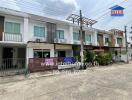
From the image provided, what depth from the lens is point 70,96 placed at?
6730 millimetres

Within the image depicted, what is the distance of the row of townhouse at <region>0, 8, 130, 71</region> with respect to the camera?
1455 centimetres

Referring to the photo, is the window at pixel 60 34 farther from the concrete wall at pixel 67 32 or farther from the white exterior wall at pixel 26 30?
the white exterior wall at pixel 26 30

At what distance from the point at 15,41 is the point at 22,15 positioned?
10.4ft

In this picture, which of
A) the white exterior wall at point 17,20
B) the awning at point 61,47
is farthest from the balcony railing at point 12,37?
the awning at point 61,47

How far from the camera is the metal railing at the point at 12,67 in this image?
40.3ft

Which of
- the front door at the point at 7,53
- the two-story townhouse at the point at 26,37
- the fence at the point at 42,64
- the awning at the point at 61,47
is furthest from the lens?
the awning at the point at 61,47

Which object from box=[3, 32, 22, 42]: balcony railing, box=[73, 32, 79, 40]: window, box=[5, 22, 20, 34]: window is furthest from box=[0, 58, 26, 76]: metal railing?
box=[73, 32, 79, 40]: window

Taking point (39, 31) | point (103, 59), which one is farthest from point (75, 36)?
point (39, 31)

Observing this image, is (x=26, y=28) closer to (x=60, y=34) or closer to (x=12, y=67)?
(x=12, y=67)

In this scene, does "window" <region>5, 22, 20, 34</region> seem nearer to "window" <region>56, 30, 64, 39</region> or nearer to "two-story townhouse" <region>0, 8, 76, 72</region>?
"two-story townhouse" <region>0, 8, 76, 72</region>

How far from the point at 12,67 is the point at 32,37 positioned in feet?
14.7

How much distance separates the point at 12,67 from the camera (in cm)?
1436

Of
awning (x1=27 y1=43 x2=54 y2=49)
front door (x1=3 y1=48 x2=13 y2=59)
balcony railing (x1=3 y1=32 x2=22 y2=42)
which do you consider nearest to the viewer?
balcony railing (x1=3 y1=32 x2=22 y2=42)

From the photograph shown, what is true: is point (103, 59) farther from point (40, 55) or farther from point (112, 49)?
point (40, 55)
